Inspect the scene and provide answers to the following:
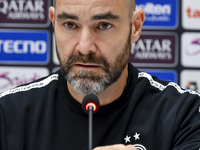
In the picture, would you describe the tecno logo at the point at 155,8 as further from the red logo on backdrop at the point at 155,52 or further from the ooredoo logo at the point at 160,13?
the red logo on backdrop at the point at 155,52

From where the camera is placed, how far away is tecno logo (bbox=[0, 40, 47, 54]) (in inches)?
90.0

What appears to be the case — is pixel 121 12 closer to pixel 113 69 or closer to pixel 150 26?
pixel 113 69

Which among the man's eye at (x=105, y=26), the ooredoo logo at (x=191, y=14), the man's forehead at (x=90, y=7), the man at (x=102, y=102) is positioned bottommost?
the man at (x=102, y=102)

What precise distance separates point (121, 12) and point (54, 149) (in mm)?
504

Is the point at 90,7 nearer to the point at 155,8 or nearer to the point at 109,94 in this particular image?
the point at 109,94

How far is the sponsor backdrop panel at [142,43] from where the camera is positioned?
7.50 feet

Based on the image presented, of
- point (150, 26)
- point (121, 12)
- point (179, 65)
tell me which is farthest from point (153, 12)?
point (121, 12)

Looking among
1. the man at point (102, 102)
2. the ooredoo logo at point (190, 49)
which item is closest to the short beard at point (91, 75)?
the man at point (102, 102)

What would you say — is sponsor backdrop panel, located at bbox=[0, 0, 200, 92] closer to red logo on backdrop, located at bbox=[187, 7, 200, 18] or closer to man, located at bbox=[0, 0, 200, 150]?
red logo on backdrop, located at bbox=[187, 7, 200, 18]

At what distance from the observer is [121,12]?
1.04 m

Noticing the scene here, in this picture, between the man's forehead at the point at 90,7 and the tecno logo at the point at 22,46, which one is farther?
the tecno logo at the point at 22,46

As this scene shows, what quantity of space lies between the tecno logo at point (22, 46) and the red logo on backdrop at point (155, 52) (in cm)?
68

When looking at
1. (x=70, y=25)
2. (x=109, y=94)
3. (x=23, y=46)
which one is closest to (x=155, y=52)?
(x=23, y=46)

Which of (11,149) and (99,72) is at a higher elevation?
(99,72)
